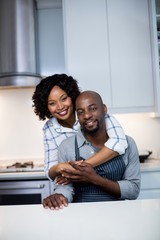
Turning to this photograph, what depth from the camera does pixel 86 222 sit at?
2.38ft

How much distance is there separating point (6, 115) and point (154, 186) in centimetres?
156

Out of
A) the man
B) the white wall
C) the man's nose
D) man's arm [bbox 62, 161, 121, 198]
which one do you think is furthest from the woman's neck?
the white wall

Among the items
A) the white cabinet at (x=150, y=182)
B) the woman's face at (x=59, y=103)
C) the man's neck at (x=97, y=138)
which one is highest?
the woman's face at (x=59, y=103)

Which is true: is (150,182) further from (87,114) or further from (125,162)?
(87,114)

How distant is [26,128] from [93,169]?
1.70 meters

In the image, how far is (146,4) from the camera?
90.4 inches

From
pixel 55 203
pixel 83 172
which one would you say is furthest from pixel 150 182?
pixel 55 203

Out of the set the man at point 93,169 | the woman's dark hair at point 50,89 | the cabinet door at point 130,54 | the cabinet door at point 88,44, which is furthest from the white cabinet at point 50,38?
the man at point 93,169

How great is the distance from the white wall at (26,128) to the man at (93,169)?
1421 mm

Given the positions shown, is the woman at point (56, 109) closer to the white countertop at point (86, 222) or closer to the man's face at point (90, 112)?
the man's face at point (90, 112)

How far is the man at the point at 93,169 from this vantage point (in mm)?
993

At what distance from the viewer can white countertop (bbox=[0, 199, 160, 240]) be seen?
65cm

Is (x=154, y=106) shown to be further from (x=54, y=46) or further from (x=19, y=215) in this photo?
(x=19, y=215)

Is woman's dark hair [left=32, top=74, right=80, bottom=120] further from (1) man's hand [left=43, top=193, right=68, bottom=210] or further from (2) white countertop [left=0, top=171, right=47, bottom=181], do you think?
(2) white countertop [left=0, top=171, right=47, bottom=181]
